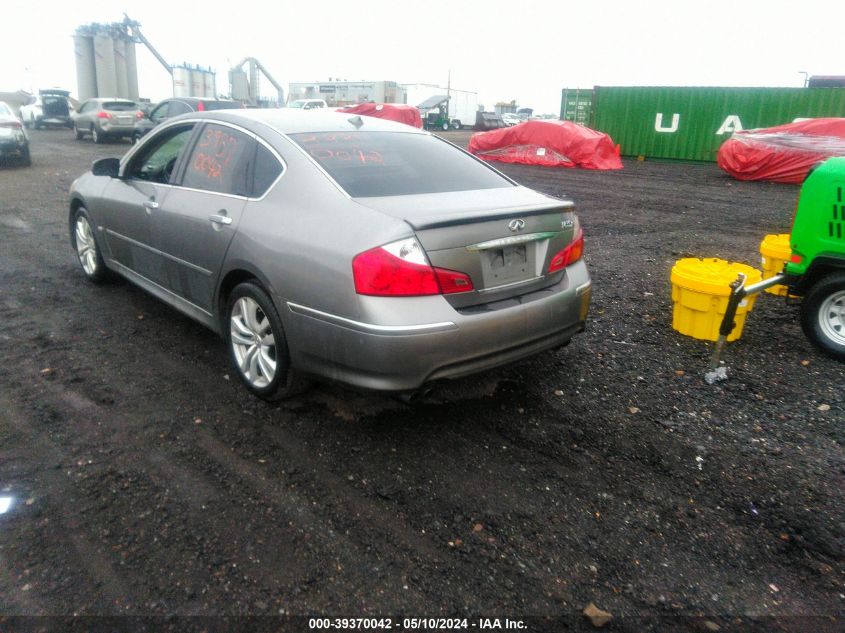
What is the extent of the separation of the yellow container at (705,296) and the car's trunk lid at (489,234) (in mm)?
1467

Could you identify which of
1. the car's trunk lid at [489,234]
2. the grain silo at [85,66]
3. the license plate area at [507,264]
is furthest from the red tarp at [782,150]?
the grain silo at [85,66]

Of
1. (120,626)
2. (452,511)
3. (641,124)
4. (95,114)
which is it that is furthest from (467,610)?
(95,114)

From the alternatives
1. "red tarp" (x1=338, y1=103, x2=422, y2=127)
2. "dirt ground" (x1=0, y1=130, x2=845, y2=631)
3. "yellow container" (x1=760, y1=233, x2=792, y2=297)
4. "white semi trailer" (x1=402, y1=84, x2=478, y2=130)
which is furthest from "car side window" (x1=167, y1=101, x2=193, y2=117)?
"white semi trailer" (x1=402, y1=84, x2=478, y2=130)

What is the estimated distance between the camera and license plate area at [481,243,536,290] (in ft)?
10.4

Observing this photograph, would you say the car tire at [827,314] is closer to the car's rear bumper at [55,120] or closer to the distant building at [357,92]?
the car's rear bumper at [55,120]

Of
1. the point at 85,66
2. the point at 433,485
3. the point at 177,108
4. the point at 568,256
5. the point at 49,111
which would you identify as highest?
the point at 85,66

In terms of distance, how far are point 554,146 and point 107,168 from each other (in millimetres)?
17329

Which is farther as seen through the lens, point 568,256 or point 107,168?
point 107,168

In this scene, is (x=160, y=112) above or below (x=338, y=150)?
above

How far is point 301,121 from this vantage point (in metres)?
4.02

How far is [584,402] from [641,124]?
21746 mm

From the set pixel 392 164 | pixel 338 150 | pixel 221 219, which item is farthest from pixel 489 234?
pixel 221 219

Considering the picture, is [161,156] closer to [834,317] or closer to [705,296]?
[705,296]

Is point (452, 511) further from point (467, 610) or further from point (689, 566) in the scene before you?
point (689, 566)
